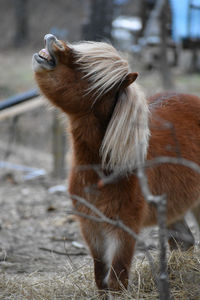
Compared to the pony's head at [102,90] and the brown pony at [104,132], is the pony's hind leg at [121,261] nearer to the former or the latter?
the brown pony at [104,132]

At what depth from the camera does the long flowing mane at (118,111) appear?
294 centimetres

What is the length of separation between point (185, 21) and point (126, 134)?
12.9 metres

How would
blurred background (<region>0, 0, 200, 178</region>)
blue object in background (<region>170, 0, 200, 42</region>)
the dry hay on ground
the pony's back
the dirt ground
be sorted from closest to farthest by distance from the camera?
the dry hay on ground → the pony's back → the dirt ground → blurred background (<region>0, 0, 200, 178</region>) → blue object in background (<region>170, 0, 200, 42</region>)

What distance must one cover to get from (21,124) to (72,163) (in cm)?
878

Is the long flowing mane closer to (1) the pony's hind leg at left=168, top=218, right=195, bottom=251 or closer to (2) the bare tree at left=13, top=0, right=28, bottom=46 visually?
(1) the pony's hind leg at left=168, top=218, right=195, bottom=251

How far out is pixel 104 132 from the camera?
10.1 ft

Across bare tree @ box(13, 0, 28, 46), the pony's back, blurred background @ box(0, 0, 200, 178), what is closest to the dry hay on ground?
the pony's back

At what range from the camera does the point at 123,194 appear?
9.96ft

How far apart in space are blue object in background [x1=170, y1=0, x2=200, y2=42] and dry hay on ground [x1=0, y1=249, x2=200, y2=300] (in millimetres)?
11886

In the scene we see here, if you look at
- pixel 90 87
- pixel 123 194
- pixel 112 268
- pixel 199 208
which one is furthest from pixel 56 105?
pixel 199 208

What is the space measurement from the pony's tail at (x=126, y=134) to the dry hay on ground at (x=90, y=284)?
0.79m

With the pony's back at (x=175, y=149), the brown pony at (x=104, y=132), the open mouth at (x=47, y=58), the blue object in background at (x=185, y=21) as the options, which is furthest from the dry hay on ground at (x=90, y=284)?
the blue object in background at (x=185, y=21)

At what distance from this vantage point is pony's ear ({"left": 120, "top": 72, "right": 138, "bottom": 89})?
2.95 m

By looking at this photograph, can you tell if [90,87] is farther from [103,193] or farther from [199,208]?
[199,208]
